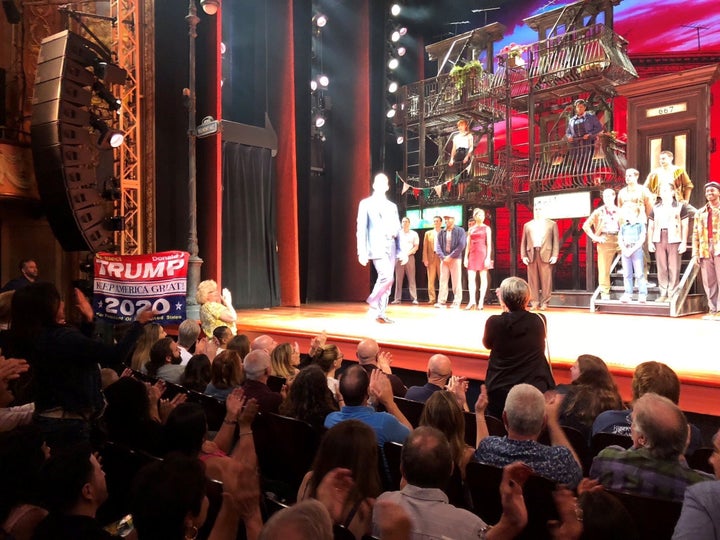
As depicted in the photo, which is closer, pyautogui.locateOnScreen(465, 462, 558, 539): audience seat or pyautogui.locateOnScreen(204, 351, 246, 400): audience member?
pyautogui.locateOnScreen(465, 462, 558, 539): audience seat

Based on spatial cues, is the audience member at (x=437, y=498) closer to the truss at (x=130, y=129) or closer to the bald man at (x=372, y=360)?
the bald man at (x=372, y=360)

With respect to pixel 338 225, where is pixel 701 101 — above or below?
above

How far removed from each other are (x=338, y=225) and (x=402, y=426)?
10576mm

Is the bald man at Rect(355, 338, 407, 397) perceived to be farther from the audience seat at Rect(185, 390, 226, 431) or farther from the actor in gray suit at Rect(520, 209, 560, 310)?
the actor in gray suit at Rect(520, 209, 560, 310)

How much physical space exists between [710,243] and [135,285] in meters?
6.97

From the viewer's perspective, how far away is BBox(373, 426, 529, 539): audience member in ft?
5.12

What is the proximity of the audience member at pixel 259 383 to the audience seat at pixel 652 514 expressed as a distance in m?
1.82

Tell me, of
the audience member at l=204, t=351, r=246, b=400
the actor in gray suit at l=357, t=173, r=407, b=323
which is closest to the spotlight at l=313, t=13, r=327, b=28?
the actor in gray suit at l=357, t=173, r=407, b=323

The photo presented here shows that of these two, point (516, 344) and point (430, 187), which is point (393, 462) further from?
point (430, 187)

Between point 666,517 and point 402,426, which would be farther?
point 402,426

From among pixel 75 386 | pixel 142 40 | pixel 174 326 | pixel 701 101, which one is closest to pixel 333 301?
pixel 174 326

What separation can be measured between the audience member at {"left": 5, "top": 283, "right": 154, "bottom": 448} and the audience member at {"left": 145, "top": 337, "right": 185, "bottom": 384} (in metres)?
1.32

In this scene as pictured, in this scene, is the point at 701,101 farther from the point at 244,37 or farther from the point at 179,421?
the point at 179,421

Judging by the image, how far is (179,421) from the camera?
6.89 ft
